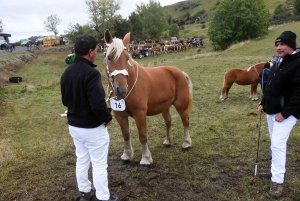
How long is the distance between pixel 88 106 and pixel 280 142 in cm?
242

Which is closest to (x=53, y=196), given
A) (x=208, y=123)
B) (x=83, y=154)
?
(x=83, y=154)

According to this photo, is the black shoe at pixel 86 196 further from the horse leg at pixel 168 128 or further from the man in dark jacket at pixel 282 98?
the man in dark jacket at pixel 282 98

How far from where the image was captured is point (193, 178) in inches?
150

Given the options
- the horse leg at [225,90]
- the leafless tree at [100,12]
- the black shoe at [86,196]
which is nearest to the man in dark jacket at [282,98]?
the black shoe at [86,196]

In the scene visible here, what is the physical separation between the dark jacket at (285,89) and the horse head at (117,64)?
188cm

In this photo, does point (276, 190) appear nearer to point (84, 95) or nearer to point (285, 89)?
point (285, 89)

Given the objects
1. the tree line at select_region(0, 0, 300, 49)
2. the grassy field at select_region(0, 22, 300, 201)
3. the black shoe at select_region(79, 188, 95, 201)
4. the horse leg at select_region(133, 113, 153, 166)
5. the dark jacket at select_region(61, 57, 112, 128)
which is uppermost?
the tree line at select_region(0, 0, 300, 49)

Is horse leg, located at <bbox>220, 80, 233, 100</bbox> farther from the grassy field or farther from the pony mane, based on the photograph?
the pony mane

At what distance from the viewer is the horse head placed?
3.23m

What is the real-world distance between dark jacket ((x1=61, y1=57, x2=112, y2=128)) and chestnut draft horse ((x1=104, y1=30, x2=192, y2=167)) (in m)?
0.55

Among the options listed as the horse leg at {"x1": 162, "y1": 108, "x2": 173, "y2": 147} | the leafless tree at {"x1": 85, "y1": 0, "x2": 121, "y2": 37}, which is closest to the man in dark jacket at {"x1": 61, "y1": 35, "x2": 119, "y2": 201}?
the horse leg at {"x1": 162, "y1": 108, "x2": 173, "y2": 147}

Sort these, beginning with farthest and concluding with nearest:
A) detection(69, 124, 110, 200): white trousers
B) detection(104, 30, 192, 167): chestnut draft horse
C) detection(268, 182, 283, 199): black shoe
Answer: detection(104, 30, 192, 167): chestnut draft horse, detection(268, 182, 283, 199): black shoe, detection(69, 124, 110, 200): white trousers

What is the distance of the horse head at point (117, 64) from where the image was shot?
10.6ft

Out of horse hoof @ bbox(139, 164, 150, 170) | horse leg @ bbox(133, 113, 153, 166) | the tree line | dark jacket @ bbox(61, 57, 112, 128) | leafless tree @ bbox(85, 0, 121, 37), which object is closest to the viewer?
dark jacket @ bbox(61, 57, 112, 128)
